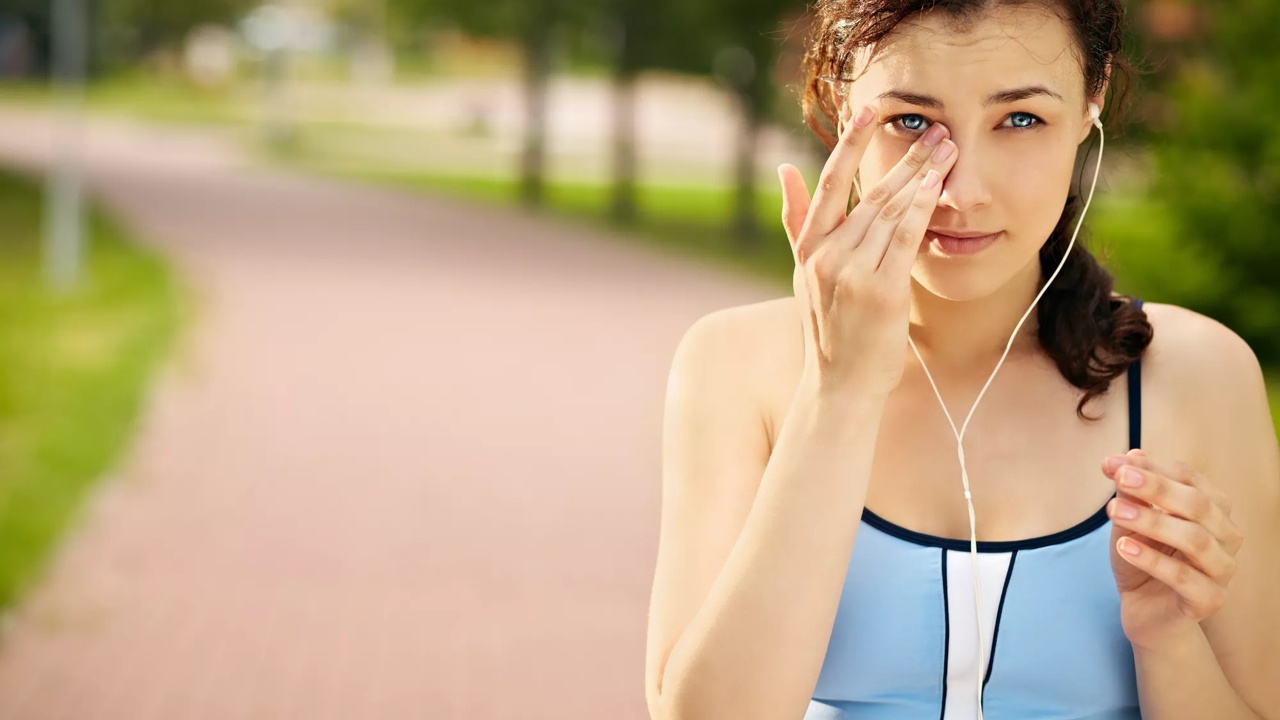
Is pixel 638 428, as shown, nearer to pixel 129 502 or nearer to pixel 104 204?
pixel 129 502

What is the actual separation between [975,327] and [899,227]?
17.9 inches

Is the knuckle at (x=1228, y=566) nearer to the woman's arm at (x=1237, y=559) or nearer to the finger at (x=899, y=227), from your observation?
the woman's arm at (x=1237, y=559)

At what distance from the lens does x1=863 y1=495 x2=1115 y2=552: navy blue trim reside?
2.20 meters

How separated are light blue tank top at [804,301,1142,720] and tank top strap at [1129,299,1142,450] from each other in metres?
0.19

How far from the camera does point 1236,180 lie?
1233 cm

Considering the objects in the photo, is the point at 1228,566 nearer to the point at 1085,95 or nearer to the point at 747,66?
the point at 1085,95

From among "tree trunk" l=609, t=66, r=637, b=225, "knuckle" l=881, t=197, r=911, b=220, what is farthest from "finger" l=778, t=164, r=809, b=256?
"tree trunk" l=609, t=66, r=637, b=225

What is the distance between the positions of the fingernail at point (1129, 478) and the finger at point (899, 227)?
0.36 m

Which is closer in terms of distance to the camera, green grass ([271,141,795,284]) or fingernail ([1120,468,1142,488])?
fingernail ([1120,468,1142,488])

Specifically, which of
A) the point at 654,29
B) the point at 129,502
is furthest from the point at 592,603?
the point at 654,29

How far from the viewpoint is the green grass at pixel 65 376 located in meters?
7.46

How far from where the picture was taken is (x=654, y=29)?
2308 cm

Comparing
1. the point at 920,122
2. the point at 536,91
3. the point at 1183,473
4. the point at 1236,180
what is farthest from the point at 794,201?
the point at 536,91

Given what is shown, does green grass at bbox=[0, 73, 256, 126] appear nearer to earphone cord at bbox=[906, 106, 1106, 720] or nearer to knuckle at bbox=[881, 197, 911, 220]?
earphone cord at bbox=[906, 106, 1106, 720]
